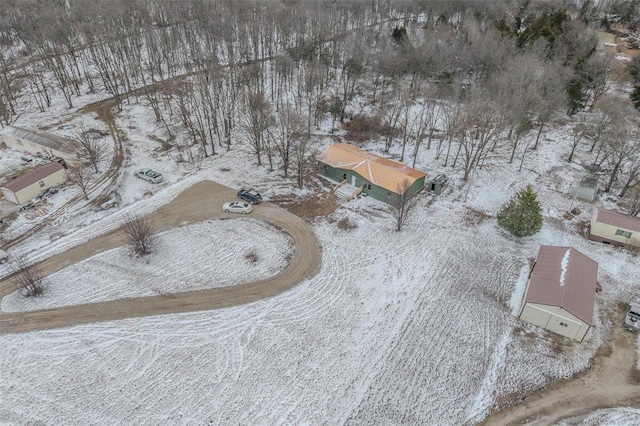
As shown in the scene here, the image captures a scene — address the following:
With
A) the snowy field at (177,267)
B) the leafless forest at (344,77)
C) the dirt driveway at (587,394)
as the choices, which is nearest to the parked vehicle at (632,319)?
the dirt driveway at (587,394)

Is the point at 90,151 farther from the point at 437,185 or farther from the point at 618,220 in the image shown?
Answer: the point at 618,220

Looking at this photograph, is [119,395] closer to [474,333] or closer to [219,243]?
[219,243]

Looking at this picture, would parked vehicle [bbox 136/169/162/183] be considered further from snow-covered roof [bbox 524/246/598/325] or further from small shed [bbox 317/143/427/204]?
snow-covered roof [bbox 524/246/598/325]

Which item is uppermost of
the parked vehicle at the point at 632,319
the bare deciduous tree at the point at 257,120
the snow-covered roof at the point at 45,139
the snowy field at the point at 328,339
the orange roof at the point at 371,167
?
the bare deciduous tree at the point at 257,120

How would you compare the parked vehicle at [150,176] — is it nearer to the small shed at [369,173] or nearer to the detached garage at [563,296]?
the small shed at [369,173]

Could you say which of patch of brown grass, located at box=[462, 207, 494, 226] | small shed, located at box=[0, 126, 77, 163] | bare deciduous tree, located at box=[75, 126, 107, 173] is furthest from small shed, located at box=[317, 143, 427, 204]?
small shed, located at box=[0, 126, 77, 163]

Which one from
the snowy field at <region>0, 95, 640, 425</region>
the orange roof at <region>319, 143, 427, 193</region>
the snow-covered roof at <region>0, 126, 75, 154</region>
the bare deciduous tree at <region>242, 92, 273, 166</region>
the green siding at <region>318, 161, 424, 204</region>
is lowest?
the snowy field at <region>0, 95, 640, 425</region>

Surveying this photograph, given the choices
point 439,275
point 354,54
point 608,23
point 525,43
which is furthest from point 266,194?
point 608,23
